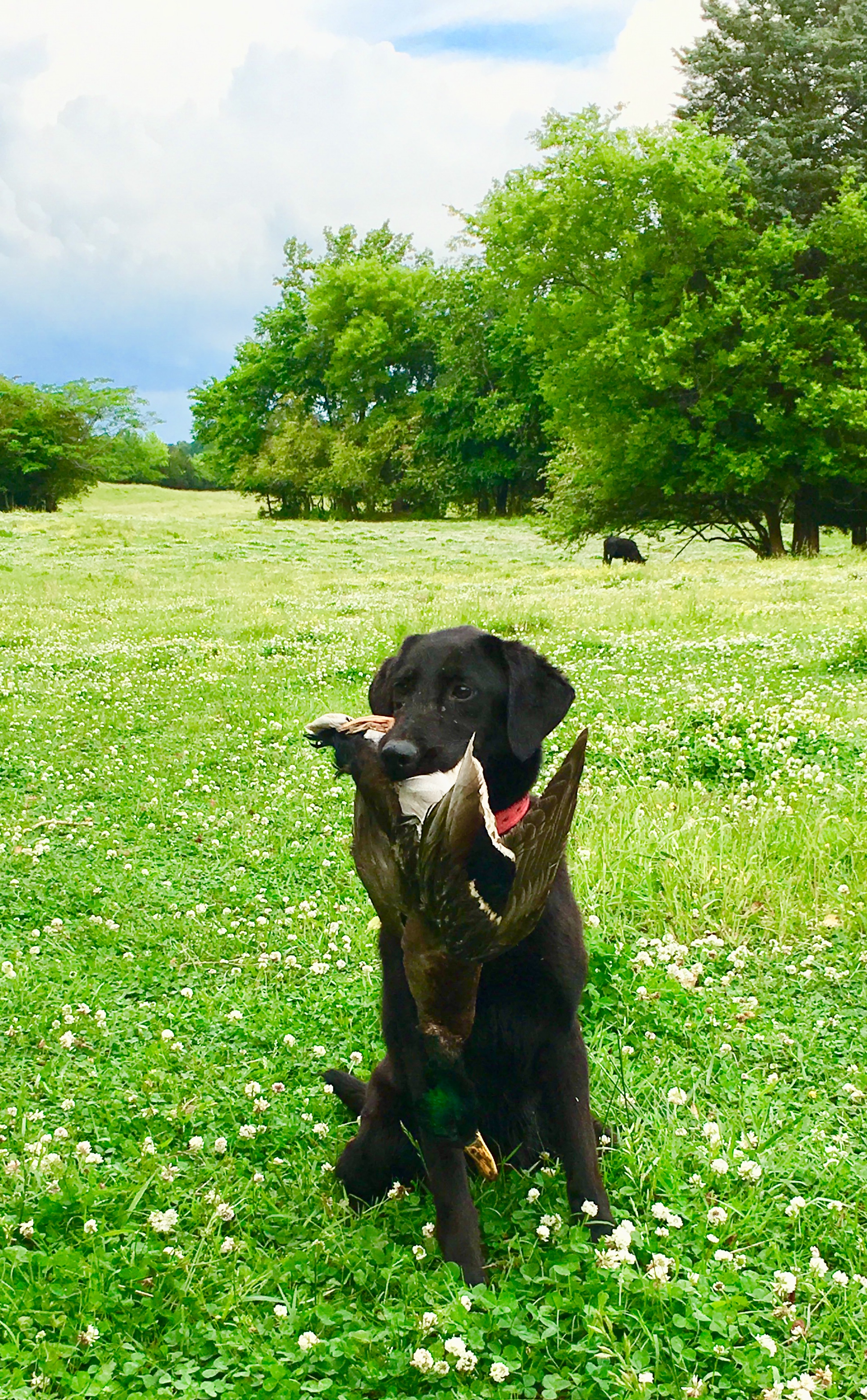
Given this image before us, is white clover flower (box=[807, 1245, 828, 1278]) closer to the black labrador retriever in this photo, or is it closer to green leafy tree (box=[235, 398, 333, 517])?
the black labrador retriever

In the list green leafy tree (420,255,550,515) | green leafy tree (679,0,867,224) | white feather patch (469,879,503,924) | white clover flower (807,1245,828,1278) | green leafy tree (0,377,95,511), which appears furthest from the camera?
green leafy tree (420,255,550,515)

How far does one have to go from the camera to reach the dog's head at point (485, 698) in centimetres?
345

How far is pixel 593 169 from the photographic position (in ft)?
110

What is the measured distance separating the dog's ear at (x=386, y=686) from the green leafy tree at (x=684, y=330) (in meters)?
29.6

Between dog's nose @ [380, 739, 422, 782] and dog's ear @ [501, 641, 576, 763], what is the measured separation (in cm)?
55

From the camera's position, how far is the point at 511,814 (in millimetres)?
3496

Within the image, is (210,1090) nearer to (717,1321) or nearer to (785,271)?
(717,1321)

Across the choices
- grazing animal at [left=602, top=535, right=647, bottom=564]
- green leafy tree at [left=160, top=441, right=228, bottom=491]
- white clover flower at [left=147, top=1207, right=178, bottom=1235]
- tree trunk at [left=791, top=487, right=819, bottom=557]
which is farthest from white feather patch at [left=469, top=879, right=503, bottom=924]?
green leafy tree at [left=160, top=441, right=228, bottom=491]

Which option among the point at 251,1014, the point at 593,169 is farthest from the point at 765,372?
the point at 251,1014

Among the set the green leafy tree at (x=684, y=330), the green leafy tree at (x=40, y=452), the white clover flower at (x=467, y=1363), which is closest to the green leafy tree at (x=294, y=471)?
the green leafy tree at (x=40, y=452)

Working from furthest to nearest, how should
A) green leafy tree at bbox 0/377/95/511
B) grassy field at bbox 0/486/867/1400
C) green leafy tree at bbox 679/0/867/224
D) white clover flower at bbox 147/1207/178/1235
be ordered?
green leafy tree at bbox 0/377/95/511 < green leafy tree at bbox 679/0/867/224 < white clover flower at bbox 147/1207/178/1235 < grassy field at bbox 0/486/867/1400

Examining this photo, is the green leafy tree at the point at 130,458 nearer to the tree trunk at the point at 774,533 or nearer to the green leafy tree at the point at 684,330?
the green leafy tree at the point at 684,330

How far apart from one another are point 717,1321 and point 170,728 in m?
9.43

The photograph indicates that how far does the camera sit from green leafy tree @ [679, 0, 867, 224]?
100ft
